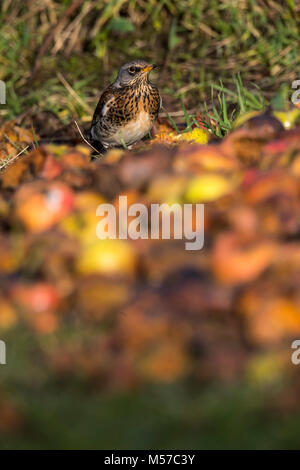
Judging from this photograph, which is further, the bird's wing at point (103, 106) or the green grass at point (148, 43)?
the green grass at point (148, 43)

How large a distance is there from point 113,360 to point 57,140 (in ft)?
12.0

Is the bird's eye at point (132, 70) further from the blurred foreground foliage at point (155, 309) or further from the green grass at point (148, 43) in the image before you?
the blurred foreground foliage at point (155, 309)

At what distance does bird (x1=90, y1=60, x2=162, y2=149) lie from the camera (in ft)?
17.4

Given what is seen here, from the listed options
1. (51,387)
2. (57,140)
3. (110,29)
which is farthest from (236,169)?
(110,29)

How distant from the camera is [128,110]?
17.5ft

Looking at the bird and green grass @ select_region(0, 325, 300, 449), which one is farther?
the bird

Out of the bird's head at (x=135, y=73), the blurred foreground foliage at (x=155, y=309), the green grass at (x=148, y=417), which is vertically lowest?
the green grass at (x=148, y=417)

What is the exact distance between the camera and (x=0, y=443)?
2.03 meters

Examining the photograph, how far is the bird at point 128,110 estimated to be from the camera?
5301 mm

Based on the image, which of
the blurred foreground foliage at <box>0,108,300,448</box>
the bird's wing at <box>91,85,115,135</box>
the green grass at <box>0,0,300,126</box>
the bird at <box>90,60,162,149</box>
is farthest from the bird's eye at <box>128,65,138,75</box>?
the blurred foreground foliage at <box>0,108,300,448</box>

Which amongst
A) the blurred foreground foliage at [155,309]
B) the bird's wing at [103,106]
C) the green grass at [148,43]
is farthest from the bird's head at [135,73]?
the blurred foreground foliage at [155,309]

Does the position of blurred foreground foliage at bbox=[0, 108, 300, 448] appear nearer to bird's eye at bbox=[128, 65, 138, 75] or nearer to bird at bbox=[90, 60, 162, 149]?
bird at bbox=[90, 60, 162, 149]

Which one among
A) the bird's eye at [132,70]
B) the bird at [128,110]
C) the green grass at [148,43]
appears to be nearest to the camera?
the bird at [128,110]

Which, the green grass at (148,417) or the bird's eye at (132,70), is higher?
the bird's eye at (132,70)
